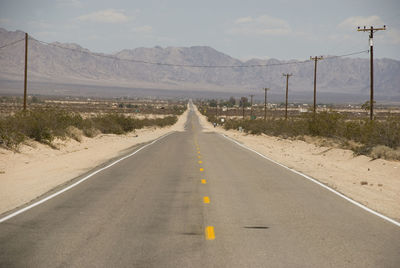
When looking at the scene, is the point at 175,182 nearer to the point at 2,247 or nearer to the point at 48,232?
the point at 48,232

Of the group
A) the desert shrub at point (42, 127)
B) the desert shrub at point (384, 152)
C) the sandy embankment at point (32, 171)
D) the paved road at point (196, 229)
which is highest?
the desert shrub at point (42, 127)

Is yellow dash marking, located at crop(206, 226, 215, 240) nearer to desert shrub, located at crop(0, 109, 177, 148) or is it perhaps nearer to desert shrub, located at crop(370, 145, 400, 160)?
desert shrub, located at crop(370, 145, 400, 160)

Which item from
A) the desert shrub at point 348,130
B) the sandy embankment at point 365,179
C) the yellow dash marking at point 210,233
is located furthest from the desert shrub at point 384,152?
the yellow dash marking at point 210,233

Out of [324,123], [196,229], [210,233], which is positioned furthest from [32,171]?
[324,123]

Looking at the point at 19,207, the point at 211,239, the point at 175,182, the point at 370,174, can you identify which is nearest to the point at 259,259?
the point at 211,239

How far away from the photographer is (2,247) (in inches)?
296

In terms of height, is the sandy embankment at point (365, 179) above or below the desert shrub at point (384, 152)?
below

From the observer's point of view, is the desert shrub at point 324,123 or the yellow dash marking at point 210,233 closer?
the yellow dash marking at point 210,233

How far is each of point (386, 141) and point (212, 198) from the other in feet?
53.1

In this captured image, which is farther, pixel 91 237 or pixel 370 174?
pixel 370 174

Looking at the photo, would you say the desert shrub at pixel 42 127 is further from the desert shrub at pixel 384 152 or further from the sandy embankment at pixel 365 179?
the desert shrub at pixel 384 152

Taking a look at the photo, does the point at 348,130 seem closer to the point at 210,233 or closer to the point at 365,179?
the point at 365,179

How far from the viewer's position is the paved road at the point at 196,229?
708cm

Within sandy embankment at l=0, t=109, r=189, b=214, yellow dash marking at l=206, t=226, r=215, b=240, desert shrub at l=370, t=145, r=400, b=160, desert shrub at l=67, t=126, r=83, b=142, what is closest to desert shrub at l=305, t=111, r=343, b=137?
desert shrub at l=370, t=145, r=400, b=160
